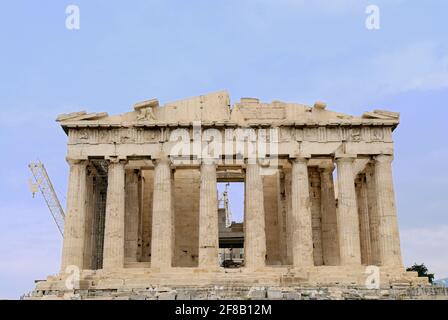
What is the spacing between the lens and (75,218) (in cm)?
3509

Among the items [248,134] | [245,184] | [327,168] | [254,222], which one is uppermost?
[248,134]

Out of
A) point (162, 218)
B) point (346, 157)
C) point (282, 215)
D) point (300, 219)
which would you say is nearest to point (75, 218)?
point (162, 218)

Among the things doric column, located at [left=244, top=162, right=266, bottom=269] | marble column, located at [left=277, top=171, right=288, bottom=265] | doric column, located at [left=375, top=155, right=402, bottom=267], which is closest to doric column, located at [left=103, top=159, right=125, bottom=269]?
doric column, located at [left=244, top=162, right=266, bottom=269]

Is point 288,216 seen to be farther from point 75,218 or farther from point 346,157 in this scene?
point 75,218

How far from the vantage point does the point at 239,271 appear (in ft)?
110

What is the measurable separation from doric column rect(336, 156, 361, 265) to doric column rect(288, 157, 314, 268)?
178 cm

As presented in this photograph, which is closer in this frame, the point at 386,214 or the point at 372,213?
the point at 386,214

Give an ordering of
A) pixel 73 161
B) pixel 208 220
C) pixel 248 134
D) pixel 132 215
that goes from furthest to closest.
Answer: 1. pixel 132 215
2. pixel 248 134
3. pixel 73 161
4. pixel 208 220

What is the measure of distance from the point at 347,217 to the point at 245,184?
20.2 feet

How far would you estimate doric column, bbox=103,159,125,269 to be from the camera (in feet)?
113

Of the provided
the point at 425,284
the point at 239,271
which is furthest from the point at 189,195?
the point at 425,284

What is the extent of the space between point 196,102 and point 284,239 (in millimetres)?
10235

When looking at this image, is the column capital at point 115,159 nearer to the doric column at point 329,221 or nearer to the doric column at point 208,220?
the doric column at point 208,220
